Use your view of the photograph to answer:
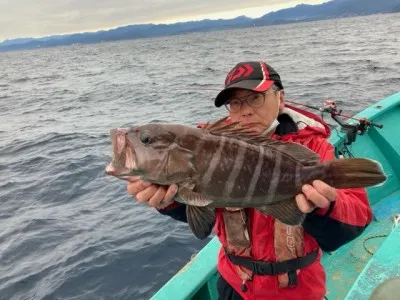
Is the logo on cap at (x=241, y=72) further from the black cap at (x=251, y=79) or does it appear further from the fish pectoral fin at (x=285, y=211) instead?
the fish pectoral fin at (x=285, y=211)

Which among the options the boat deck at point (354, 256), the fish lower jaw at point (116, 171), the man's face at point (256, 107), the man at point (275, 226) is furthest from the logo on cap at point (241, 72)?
the boat deck at point (354, 256)

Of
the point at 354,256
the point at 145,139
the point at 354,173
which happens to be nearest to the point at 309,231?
the point at 354,173

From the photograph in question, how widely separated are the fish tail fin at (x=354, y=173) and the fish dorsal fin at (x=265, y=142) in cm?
12

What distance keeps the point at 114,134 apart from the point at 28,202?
30.3 ft

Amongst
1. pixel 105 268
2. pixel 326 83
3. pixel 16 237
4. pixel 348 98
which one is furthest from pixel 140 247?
pixel 326 83

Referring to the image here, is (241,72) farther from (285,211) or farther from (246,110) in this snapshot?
(285,211)

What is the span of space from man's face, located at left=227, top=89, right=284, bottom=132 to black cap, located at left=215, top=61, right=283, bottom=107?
0.06m

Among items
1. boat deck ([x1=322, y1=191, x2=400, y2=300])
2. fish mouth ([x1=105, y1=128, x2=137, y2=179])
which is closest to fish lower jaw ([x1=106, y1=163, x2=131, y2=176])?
fish mouth ([x1=105, y1=128, x2=137, y2=179])

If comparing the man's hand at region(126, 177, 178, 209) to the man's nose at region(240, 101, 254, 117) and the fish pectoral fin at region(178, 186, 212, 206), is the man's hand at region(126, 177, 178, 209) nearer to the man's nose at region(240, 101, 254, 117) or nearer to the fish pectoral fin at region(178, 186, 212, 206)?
the fish pectoral fin at region(178, 186, 212, 206)

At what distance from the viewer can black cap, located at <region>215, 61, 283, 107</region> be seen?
299cm

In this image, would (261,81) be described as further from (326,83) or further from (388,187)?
(326,83)

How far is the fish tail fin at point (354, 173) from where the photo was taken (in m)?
2.26

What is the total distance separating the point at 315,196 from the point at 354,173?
0.26 meters

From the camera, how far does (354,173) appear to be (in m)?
2.33
